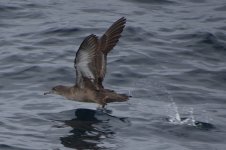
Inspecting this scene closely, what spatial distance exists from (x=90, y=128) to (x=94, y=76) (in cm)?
101

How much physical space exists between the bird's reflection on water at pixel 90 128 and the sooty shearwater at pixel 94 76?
0.25 meters

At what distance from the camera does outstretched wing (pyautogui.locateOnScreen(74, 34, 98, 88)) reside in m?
10.3

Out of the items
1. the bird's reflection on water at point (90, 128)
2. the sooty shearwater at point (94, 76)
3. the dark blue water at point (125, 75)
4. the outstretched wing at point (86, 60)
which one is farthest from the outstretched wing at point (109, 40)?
the dark blue water at point (125, 75)

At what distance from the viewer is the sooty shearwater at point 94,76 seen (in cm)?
1060

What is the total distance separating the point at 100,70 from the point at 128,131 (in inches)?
52.5

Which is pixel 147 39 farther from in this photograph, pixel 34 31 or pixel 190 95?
pixel 190 95

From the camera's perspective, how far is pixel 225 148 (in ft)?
30.8

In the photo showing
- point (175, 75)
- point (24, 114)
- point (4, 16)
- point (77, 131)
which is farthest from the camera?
point (4, 16)

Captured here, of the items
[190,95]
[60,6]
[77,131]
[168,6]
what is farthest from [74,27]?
[77,131]

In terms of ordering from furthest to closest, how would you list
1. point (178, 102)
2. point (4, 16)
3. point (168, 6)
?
point (168, 6), point (4, 16), point (178, 102)

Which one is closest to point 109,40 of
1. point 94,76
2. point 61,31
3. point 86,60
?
point 94,76

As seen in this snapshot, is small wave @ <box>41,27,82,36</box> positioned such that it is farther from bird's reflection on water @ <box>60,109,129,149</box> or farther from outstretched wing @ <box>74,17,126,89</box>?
bird's reflection on water @ <box>60,109,129,149</box>

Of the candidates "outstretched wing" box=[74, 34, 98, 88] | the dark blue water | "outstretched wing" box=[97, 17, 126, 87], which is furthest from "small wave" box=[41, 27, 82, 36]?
"outstretched wing" box=[74, 34, 98, 88]

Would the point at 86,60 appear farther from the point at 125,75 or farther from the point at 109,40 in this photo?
the point at 125,75
